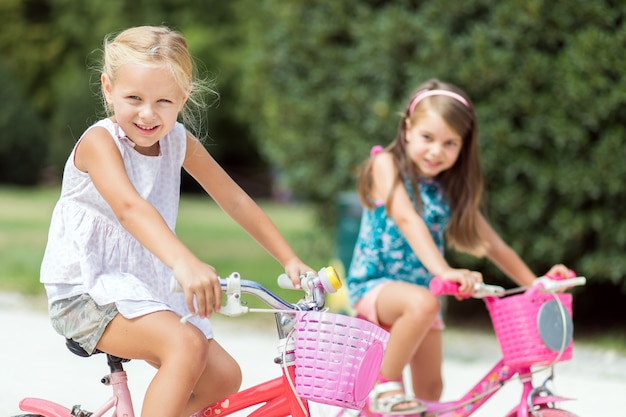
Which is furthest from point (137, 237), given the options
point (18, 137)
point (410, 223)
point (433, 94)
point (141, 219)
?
point (18, 137)

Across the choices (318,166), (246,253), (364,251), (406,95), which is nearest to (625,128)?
(406,95)

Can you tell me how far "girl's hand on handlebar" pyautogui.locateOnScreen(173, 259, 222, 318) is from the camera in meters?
2.41

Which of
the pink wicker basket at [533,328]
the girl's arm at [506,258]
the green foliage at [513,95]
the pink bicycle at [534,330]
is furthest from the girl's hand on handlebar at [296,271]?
the green foliage at [513,95]

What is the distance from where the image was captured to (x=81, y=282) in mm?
2840

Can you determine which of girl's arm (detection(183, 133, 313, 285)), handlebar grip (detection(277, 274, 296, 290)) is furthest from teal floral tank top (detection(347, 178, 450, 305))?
handlebar grip (detection(277, 274, 296, 290))

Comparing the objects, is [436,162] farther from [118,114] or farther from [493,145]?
[493,145]

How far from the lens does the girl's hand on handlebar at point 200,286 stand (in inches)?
94.7

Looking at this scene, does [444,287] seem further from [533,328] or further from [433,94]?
[433,94]

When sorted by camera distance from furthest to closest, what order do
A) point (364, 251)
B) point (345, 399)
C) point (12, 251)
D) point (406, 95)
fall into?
point (12, 251) → point (406, 95) → point (364, 251) → point (345, 399)

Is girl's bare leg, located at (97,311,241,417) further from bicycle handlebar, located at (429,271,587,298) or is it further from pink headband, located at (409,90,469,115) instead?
pink headband, located at (409,90,469,115)

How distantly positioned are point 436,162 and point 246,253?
9369mm

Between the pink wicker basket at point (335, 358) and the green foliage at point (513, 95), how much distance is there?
4.24m

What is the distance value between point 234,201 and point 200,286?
726 millimetres

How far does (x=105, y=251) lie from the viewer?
288 cm
